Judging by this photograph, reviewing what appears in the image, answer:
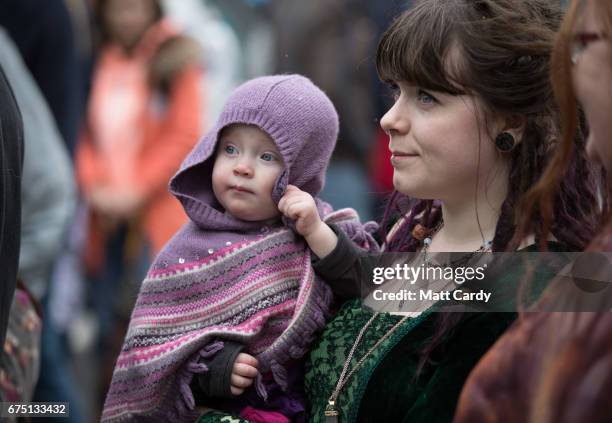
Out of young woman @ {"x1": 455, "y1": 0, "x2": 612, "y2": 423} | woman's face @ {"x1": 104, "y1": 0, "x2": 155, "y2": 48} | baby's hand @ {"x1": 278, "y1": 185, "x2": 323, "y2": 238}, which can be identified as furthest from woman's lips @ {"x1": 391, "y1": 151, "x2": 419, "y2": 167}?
woman's face @ {"x1": 104, "y1": 0, "x2": 155, "y2": 48}

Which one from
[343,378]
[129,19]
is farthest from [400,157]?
[129,19]

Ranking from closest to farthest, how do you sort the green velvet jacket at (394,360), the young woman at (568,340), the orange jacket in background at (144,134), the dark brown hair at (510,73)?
the young woman at (568,340) → the green velvet jacket at (394,360) → the dark brown hair at (510,73) → the orange jacket in background at (144,134)

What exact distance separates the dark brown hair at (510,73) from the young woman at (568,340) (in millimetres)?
487

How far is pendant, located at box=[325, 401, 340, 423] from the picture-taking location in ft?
8.35

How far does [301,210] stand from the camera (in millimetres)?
2693

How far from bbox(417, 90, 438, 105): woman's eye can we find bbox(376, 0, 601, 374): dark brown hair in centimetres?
3

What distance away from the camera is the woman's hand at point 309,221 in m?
2.70

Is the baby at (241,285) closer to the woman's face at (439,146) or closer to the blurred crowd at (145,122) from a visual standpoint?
the woman's face at (439,146)

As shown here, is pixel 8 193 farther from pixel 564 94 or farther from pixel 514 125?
pixel 564 94

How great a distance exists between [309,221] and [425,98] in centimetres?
40

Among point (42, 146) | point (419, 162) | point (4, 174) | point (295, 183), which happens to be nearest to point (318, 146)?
point (295, 183)

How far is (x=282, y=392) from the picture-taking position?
2.72 metres

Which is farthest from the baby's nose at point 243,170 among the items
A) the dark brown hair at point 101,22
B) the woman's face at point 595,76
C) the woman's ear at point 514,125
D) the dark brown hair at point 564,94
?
the dark brown hair at point 101,22

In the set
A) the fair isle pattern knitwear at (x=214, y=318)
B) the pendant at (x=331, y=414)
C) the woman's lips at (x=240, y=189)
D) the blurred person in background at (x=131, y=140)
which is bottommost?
the pendant at (x=331, y=414)
